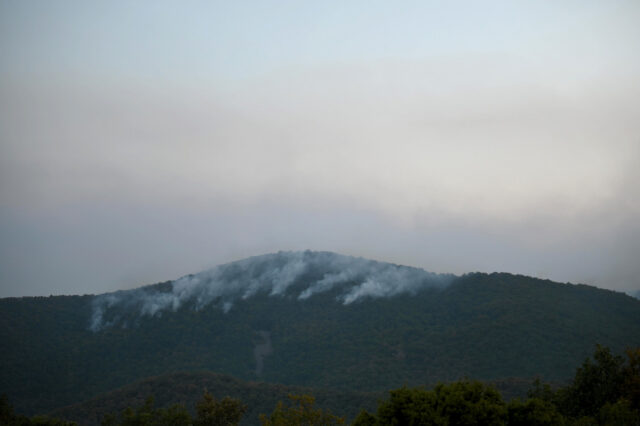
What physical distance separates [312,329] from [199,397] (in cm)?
7433

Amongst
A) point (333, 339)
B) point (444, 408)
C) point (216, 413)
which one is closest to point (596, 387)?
point (444, 408)

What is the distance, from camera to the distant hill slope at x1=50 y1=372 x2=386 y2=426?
3211 inches

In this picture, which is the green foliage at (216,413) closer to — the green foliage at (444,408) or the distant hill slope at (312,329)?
the green foliage at (444,408)

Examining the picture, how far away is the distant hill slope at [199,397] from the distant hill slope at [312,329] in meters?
25.7

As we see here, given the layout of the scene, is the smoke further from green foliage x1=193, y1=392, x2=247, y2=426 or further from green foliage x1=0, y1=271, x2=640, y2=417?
green foliage x1=193, y1=392, x2=247, y2=426

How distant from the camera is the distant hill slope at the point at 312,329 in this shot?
11444cm

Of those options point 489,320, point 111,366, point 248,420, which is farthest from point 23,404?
point 489,320

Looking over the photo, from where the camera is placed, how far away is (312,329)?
160125 mm

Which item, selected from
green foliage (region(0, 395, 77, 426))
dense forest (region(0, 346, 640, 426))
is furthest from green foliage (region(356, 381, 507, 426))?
green foliage (region(0, 395, 77, 426))

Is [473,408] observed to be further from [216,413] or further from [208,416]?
[208,416]

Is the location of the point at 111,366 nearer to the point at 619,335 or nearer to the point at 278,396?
the point at 278,396

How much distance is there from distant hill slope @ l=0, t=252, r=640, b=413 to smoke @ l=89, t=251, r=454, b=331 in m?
0.48

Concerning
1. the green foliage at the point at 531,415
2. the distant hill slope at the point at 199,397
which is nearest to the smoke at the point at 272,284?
the distant hill slope at the point at 199,397

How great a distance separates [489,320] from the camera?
132 meters
